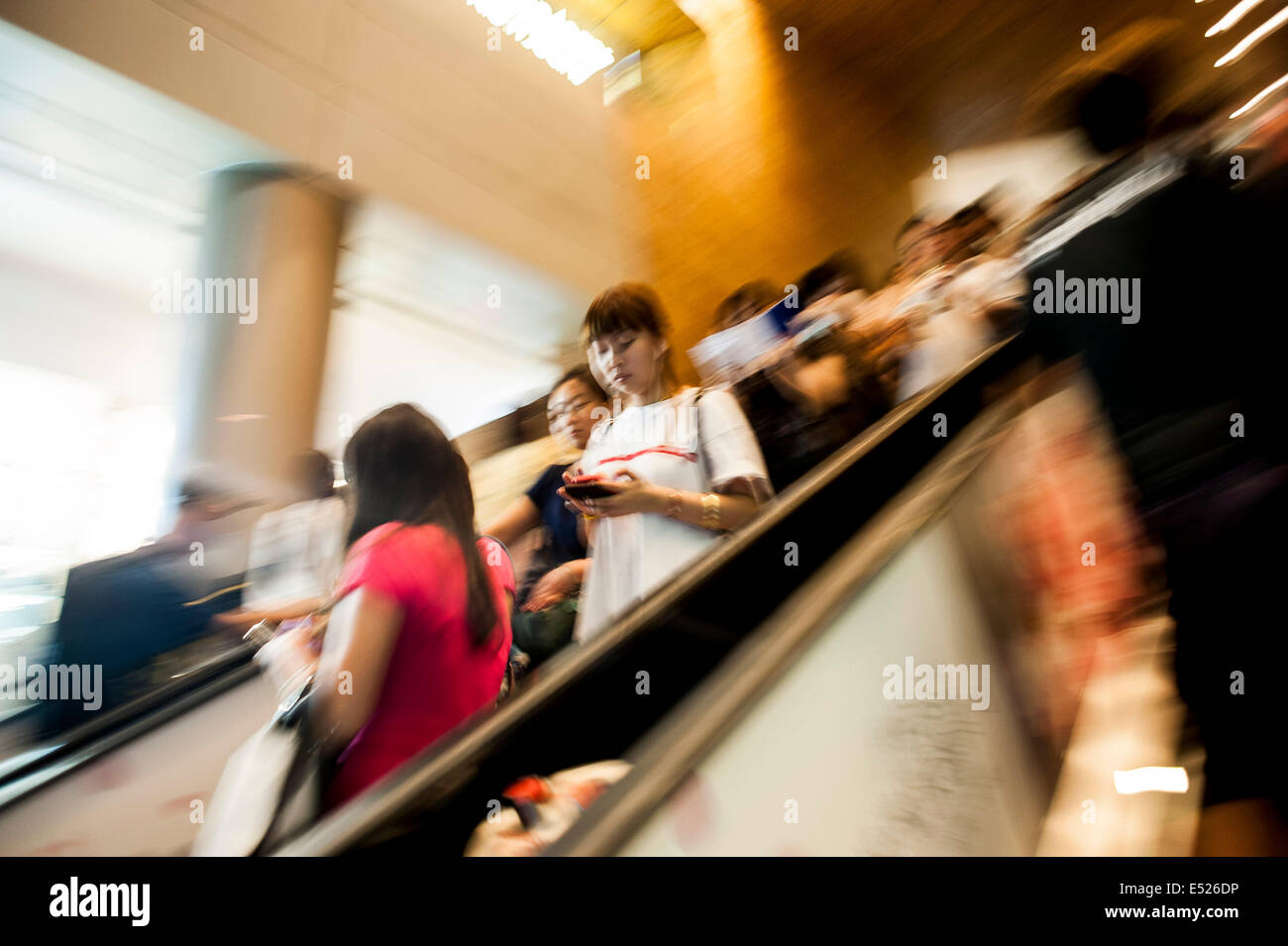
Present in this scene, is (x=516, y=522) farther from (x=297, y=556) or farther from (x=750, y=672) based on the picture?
(x=750, y=672)

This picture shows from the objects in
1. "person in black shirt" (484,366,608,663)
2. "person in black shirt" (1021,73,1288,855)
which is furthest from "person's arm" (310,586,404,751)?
"person in black shirt" (1021,73,1288,855)

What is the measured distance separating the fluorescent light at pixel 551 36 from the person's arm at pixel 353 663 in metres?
5.19

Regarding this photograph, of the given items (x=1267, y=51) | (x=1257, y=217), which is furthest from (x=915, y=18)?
(x=1257, y=217)

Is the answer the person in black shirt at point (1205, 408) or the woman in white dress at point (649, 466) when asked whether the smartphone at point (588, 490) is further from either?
the person in black shirt at point (1205, 408)

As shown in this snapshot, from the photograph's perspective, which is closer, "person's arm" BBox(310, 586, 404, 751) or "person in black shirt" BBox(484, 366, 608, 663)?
"person's arm" BBox(310, 586, 404, 751)

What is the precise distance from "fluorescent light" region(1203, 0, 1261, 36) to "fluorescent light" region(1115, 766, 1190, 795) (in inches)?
172

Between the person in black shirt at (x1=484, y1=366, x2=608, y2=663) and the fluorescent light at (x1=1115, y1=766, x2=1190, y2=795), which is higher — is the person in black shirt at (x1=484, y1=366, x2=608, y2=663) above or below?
above

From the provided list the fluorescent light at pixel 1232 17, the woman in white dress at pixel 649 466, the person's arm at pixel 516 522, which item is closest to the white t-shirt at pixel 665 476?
the woman in white dress at pixel 649 466

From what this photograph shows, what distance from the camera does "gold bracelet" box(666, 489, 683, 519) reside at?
5.11ft

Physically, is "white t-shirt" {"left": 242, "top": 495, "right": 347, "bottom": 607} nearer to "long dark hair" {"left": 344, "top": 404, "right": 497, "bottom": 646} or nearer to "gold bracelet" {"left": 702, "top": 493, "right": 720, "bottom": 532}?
"long dark hair" {"left": 344, "top": 404, "right": 497, "bottom": 646}

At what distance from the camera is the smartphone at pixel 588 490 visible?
1488mm

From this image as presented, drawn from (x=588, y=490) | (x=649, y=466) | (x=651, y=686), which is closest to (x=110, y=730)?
(x=588, y=490)

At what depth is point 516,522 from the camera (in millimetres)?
2082

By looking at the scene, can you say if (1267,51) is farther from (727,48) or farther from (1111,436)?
(727,48)
